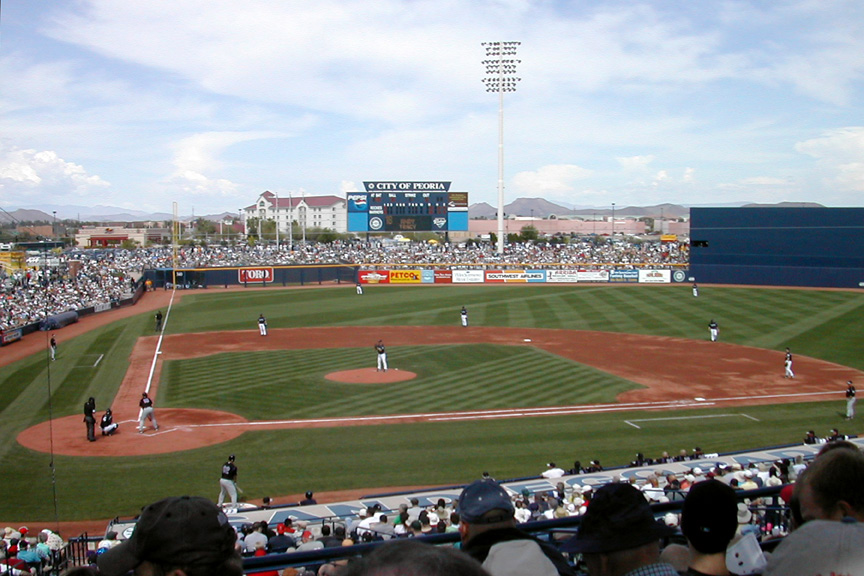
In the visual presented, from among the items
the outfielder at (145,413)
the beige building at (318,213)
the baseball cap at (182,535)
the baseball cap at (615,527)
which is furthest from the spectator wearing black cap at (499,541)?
the beige building at (318,213)

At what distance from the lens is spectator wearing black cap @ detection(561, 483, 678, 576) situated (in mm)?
2988

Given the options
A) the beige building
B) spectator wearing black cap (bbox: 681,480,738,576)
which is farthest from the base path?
the beige building

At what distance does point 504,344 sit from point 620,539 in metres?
33.0

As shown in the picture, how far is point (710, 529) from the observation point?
10.5 ft

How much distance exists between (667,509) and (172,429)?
19.4 metres

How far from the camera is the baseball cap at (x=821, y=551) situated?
2742 millimetres

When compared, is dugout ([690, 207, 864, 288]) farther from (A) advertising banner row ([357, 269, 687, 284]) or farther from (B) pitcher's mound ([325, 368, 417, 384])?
(B) pitcher's mound ([325, 368, 417, 384])

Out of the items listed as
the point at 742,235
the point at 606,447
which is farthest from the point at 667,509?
the point at 742,235

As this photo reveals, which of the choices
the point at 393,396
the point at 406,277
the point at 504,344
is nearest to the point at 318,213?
the point at 406,277

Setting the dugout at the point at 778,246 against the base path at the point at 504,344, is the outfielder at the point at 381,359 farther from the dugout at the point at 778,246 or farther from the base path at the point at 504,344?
the dugout at the point at 778,246

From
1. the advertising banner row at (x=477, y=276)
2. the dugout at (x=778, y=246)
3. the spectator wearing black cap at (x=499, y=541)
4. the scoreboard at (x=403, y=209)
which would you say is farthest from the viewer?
the scoreboard at (x=403, y=209)

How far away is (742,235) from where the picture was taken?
63.3m

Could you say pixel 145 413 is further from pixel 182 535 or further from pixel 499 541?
pixel 499 541

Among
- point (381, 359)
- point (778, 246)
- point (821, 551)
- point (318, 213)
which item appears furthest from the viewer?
point (318, 213)
